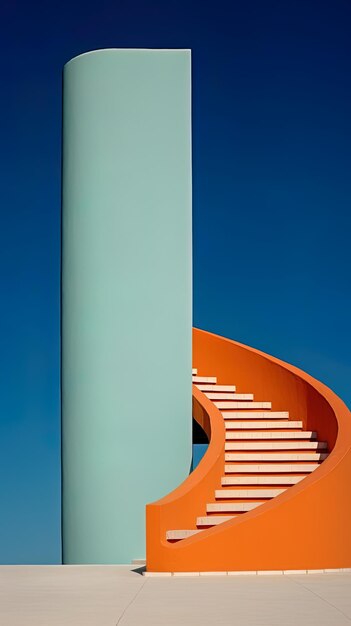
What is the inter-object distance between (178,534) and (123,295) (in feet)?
14.1

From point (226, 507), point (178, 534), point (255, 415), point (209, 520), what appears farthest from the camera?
point (255, 415)

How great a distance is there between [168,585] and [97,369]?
5662 millimetres

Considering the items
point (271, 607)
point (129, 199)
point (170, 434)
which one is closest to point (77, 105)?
point (129, 199)

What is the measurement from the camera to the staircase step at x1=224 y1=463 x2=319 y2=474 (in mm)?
13469

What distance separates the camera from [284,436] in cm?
1473

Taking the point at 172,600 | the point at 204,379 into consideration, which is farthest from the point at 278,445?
the point at 172,600

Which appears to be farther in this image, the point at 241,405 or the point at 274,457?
the point at 241,405

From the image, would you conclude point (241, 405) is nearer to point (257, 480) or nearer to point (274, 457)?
point (274, 457)

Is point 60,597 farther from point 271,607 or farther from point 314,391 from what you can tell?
point 314,391

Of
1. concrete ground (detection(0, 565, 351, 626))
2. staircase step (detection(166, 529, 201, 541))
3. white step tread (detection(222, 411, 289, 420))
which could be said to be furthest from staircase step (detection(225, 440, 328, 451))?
concrete ground (detection(0, 565, 351, 626))

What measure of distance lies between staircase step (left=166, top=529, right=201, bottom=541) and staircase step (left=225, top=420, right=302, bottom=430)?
145 inches

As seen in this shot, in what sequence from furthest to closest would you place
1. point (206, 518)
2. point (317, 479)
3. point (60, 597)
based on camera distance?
point (206, 518), point (317, 479), point (60, 597)

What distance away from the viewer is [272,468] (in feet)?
44.4

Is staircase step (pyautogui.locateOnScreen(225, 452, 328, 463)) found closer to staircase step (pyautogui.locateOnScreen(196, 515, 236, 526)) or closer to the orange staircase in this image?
the orange staircase
